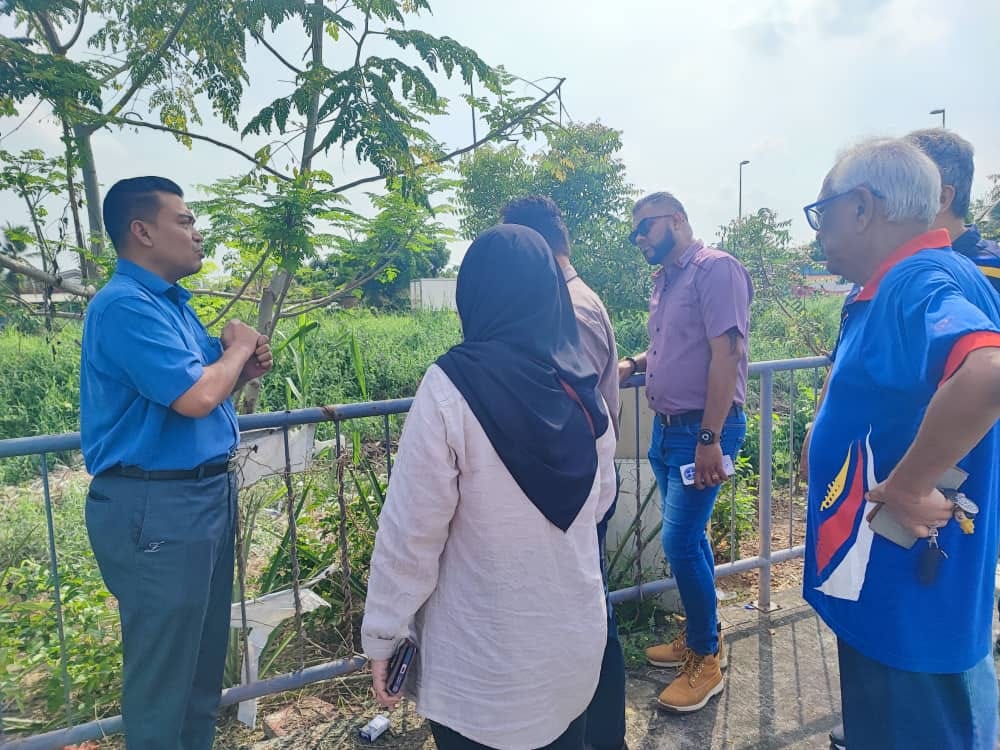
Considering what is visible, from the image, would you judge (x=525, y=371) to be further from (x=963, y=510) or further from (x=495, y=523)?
(x=963, y=510)

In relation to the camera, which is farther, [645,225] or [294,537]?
[645,225]

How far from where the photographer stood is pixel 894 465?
4.89ft

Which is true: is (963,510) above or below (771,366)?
below

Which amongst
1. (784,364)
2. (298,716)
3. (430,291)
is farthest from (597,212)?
(298,716)

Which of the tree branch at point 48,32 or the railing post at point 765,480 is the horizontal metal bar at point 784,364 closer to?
the railing post at point 765,480

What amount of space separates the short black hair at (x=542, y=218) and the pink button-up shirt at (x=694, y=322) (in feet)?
1.77

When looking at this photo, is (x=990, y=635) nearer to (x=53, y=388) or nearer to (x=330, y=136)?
(x=330, y=136)

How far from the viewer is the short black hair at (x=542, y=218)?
103 inches

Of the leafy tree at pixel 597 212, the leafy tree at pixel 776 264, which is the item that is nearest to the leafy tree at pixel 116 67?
the leafy tree at pixel 776 264

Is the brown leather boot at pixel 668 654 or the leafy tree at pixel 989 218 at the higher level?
the leafy tree at pixel 989 218

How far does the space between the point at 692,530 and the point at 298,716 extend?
72.6 inches

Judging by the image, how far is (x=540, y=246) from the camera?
5.17 ft

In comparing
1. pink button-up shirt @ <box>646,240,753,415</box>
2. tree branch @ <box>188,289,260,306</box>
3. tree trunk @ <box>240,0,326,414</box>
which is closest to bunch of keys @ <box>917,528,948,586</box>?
pink button-up shirt @ <box>646,240,753,415</box>

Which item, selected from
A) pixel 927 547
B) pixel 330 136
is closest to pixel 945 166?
pixel 927 547
